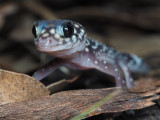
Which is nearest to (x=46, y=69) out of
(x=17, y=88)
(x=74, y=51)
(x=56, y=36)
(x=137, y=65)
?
(x=74, y=51)

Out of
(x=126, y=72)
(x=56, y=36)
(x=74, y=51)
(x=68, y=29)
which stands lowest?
(x=126, y=72)

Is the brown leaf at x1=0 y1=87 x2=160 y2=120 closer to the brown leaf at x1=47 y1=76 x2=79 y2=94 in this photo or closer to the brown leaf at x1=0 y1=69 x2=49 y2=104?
the brown leaf at x1=0 y1=69 x2=49 y2=104

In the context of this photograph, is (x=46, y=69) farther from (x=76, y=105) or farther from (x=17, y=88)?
(x=76, y=105)

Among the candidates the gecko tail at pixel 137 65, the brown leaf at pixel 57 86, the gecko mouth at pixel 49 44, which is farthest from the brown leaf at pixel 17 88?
the gecko tail at pixel 137 65

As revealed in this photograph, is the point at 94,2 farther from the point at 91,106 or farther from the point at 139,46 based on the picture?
the point at 91,106

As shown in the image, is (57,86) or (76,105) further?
(57,86)

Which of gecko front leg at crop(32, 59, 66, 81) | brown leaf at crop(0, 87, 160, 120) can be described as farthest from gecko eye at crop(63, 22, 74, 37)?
brown leaf at crop(0, 87, 160, 120)

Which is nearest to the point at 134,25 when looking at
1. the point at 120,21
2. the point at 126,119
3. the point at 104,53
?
the point at 120,21

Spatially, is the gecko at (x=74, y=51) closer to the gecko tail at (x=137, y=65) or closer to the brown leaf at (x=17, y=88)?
the gecko tail at (x=137, y=65)
